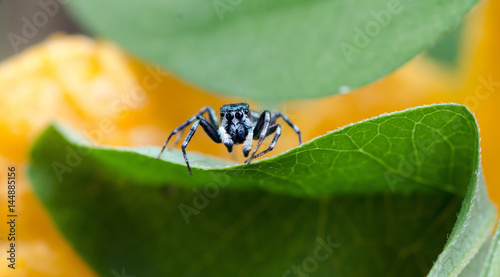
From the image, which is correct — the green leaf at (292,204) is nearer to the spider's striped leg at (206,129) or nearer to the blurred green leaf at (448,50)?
the spider's striped leg at (206,129)

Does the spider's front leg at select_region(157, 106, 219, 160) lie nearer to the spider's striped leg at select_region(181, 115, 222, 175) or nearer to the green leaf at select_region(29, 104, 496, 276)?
the spider's striped leg at select_region(181, 115, 222, 175)

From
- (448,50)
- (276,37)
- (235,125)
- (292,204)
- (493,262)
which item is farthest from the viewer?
(448,50)

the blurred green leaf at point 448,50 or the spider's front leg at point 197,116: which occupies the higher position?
the blurred green leaf at point 448,50

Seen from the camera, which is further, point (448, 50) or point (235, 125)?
point (448, 50)

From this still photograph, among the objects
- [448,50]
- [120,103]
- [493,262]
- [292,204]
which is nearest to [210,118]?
[120,103]

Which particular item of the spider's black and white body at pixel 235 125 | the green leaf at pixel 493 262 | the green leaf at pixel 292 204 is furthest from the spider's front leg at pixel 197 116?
the green leaf at pixel 493 262

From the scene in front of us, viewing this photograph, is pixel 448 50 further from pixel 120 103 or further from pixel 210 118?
pixel 120 103
